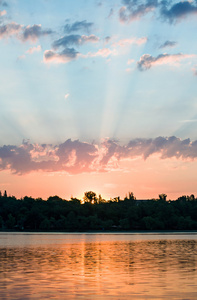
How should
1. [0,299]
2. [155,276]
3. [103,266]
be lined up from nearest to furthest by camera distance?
[0,299], [155,276], [103,266]

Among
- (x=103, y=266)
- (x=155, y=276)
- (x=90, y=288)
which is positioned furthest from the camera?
(x=103, y=266)

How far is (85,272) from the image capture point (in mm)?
42688

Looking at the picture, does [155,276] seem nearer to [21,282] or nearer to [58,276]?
[58,276]

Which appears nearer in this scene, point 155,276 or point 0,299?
point 0,299

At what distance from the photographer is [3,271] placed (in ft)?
141

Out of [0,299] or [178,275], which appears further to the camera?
[178,275]

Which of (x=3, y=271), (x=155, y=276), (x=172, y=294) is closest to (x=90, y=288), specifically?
(x=172, y=294)

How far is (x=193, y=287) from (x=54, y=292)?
405 inches

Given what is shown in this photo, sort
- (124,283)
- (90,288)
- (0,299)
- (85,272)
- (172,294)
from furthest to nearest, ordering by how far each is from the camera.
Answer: (85,272) → (124,283) → (90,288) → (172,294) → (0,299)

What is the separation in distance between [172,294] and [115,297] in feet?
13.0

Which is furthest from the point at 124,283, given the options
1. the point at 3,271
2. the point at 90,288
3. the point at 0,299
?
the point at 3,271

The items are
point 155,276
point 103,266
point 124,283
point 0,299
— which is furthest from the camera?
point 103,266

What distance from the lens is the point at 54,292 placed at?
98.7 ft

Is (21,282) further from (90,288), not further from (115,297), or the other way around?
(115,297)
